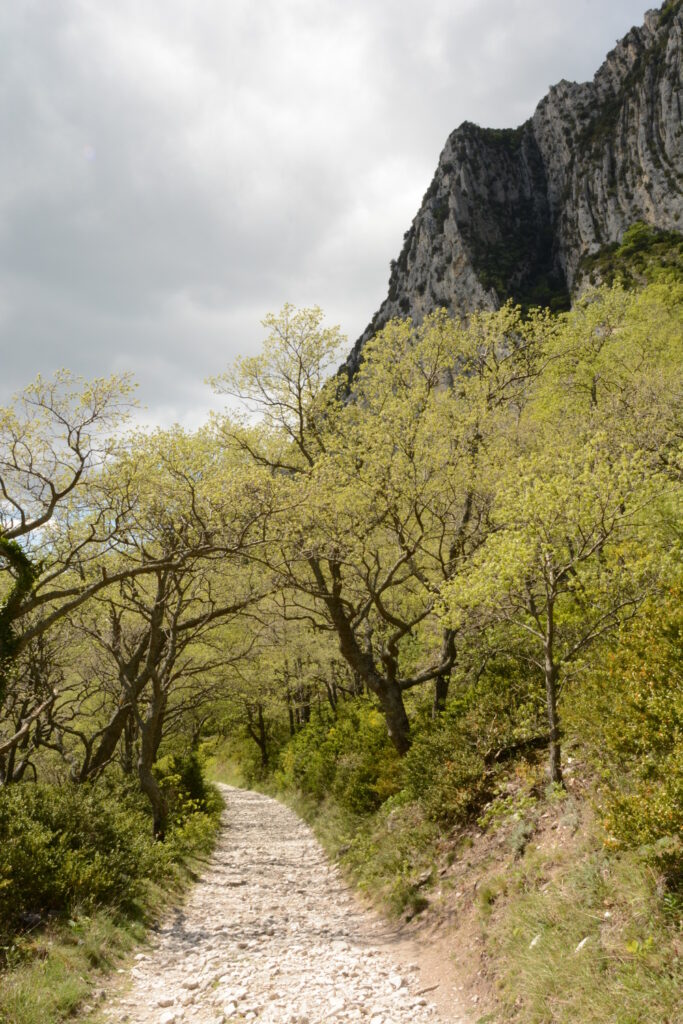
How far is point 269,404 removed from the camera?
50.6 ft

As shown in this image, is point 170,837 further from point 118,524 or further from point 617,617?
point 617,617

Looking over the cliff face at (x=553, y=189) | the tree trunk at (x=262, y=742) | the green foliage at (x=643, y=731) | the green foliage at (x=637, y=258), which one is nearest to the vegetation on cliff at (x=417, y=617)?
the green foliage at (x=643, y=731)

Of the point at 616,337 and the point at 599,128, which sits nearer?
the point at 616,337

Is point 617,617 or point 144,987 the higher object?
point 617,617

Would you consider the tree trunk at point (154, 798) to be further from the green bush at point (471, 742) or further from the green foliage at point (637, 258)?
the green foliage at point (637, 258)

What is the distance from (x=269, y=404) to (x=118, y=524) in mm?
6037

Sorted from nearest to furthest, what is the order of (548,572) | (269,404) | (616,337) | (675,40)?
1. (548,572)
2. (269,404)
3. (616,337)
4. (675,40)

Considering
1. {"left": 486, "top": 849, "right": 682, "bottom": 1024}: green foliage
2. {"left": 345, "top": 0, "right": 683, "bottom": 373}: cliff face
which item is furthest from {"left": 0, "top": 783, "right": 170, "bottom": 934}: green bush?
{"left": 345, "top": 0, "right": 683, "bottom": 373}: cliff face

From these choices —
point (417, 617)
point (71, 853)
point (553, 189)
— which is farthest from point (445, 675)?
point (553, 189)

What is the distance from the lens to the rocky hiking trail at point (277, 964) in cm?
601

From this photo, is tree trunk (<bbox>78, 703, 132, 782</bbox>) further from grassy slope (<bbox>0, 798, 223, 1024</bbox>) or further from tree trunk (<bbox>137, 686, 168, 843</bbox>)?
grassy slope (<bbox>0, 798, 223, 1024</bbox>)

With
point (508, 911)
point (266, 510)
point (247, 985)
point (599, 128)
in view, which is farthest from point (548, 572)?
point (599, 128)

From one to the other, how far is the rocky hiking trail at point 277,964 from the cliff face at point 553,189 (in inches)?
2811

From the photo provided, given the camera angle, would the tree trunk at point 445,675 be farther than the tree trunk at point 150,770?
No
